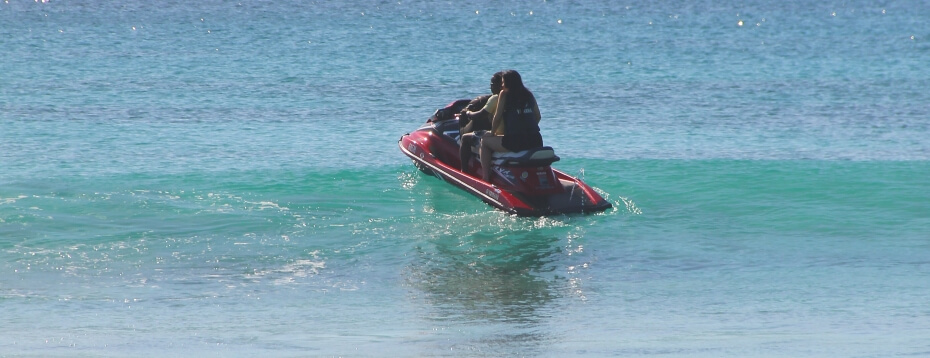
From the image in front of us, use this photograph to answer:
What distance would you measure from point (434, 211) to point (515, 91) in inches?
57.6

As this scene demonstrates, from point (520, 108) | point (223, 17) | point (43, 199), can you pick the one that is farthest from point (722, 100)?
point (223, 17)

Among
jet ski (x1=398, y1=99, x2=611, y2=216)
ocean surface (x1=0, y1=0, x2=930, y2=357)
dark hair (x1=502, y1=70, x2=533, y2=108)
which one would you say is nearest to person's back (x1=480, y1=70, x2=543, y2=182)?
dark hair (x1=502, y1=70, x2=533, y2=108)

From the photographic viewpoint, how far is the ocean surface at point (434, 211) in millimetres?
7402

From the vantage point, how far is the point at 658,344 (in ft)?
22.2

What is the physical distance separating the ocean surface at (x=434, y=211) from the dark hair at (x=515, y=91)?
1110 mm

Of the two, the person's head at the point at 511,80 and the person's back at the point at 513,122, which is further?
the person's back at the point at 513,122

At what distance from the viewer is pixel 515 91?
11.2 metres

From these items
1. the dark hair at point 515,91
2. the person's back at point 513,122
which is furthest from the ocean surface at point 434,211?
the dark hair at point 515,91

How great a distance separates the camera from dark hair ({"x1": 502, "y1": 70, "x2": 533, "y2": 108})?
11086 mm

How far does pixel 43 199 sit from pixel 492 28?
21.2 meters

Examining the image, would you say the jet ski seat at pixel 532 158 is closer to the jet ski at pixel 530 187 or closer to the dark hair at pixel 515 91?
the jet ski at pixel 530 187

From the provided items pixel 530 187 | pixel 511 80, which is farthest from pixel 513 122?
pixel 530 187

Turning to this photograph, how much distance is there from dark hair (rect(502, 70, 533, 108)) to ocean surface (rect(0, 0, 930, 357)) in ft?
3.64

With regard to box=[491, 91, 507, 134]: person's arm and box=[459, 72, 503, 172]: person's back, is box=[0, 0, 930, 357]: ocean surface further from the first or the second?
box=[491, 91, 507, 134]: person's arm
